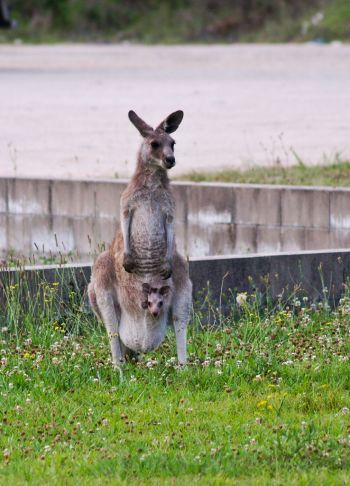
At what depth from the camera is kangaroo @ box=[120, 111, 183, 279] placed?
7.70 meters

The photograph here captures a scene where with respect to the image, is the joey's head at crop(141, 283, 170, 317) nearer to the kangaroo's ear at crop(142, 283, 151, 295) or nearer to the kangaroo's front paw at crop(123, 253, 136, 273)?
the kangaroo's ear at crop(142, 283, 151, 295)

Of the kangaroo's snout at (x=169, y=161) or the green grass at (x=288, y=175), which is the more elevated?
the kangaroo's snout at (x=169, y=161)

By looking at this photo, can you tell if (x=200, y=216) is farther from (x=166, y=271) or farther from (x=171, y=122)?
(x=166, y=271)

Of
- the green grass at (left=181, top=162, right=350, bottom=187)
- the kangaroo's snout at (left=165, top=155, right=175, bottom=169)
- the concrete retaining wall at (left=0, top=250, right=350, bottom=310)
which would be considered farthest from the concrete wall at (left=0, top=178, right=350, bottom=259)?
the kangaroo's snout at (left=165, top=155, right=175, bottom=169)

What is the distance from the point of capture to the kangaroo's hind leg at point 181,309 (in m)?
7.78

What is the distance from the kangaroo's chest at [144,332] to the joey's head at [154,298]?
102 mm

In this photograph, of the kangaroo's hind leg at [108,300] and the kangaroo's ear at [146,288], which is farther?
the kangaroo's hind leg at [108,300]

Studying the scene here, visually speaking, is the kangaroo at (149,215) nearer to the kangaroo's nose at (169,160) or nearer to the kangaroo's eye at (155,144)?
the kangaroo's eye at (155,144)

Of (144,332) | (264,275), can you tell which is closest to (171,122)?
(144,332)

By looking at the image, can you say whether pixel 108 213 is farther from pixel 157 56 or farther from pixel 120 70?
pixel 157 56

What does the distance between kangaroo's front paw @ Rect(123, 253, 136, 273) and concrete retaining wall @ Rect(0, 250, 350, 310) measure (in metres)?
1.57

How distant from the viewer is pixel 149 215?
25.4ft

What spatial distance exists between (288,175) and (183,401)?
24.6 feet

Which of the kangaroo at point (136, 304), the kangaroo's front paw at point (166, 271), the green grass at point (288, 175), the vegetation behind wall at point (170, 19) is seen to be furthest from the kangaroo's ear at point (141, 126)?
the vegetation behind wall at point (170, 19)
